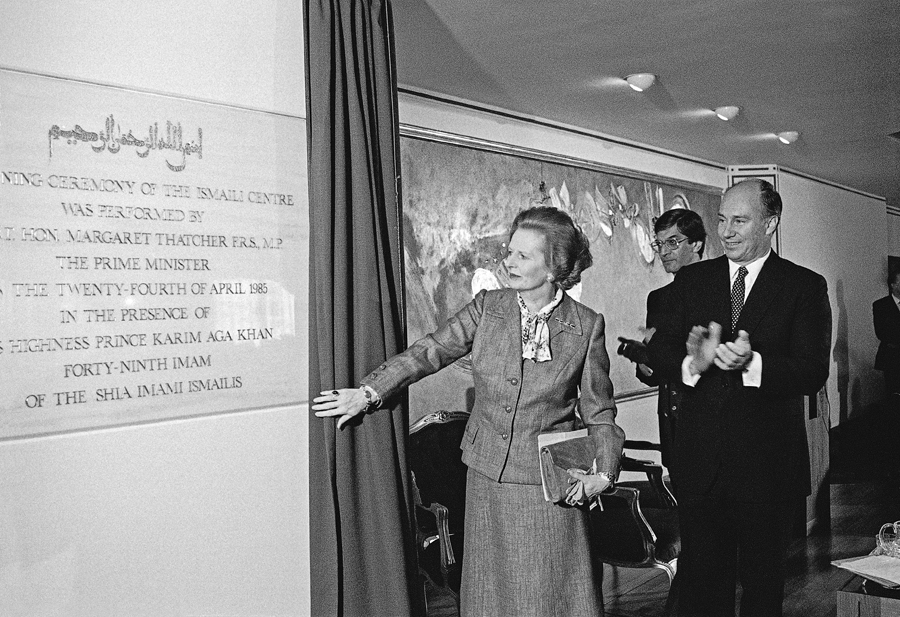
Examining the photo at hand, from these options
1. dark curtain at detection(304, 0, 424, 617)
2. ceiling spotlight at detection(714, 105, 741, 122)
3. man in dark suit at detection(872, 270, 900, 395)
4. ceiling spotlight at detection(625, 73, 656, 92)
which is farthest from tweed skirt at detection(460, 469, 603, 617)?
man in dark suit at detection(872, 270, 900, 395)

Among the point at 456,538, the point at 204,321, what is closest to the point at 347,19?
the point at 204,321

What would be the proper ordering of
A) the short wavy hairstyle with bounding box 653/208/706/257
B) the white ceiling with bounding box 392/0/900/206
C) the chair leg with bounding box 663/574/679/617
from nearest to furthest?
the white ceiling with bounding box 392/0/900/206 → the chair leg with bounding box 663/574/679/617 → the short wavy hairstyle with bounding box 653/208/706/257

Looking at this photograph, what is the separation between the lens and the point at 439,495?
12.2 feet

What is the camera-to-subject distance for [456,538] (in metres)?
3.61

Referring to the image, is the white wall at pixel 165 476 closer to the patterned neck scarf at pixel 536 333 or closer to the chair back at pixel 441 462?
the patterned neck scarf at pixel 536 333

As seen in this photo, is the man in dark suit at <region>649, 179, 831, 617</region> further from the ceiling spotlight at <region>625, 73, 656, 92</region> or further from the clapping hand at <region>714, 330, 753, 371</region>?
the ceiling spotlight at <region>625, 73, 656, 92</region>

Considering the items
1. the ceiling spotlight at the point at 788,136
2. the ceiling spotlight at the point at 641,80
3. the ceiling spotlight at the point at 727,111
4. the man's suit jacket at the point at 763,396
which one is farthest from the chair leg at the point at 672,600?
the ceiling spotlight at the point at 788,136

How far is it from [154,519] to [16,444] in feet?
1.48

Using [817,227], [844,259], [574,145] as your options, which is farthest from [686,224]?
[844,259]

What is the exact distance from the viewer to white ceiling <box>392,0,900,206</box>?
3533 millimetres

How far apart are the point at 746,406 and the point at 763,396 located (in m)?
0.06

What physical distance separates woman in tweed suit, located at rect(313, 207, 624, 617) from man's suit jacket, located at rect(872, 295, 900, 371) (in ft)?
23.0

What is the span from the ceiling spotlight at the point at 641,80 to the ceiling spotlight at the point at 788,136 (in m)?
2.20

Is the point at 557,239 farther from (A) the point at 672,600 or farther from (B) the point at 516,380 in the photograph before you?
(A) the point at 672,600
